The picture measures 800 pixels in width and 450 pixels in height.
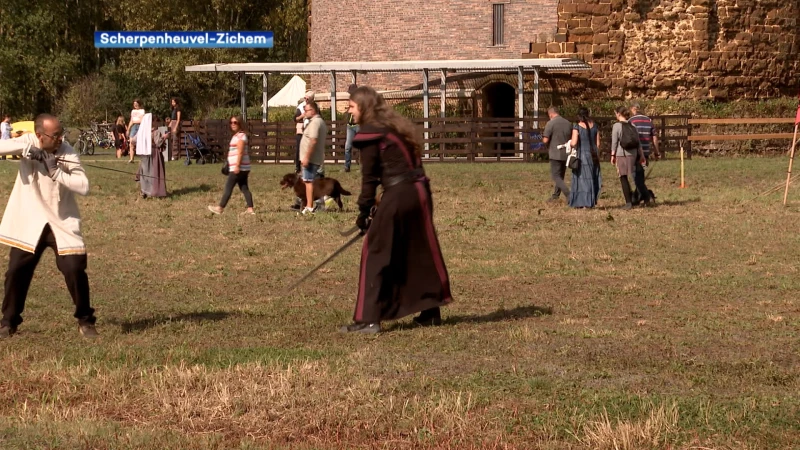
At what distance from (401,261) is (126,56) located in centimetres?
5643

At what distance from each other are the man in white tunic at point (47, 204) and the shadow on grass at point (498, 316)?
7.89ft

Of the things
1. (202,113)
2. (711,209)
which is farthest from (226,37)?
(711,209)

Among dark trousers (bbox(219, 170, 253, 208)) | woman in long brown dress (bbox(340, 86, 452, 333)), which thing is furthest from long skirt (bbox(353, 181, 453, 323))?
dark trousers (bbox(219, 170, 253, 208))

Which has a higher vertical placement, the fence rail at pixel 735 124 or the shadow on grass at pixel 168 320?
the fence rail at pixel 735 124

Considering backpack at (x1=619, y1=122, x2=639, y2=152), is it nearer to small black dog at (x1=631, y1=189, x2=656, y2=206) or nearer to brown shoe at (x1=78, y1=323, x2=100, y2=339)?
small black dog at (x1=631, y1=189, x2=656, y2=206)

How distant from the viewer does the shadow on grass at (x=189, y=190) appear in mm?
24500

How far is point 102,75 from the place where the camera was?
221 feet

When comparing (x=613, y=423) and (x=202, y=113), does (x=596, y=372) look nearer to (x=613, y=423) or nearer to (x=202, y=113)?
(x=613, y=423)

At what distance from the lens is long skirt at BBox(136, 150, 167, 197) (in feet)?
77.7

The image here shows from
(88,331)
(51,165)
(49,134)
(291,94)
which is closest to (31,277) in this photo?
(88,331)

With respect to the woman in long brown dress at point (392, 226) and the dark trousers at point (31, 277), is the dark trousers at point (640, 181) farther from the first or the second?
the dark trousers at point (31, 277)

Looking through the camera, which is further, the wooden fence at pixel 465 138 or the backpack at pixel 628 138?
the wooden fence at pixel 465 138

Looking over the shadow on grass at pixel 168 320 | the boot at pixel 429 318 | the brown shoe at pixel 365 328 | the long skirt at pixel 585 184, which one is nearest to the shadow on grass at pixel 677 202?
the long skirt at pixel 585 184

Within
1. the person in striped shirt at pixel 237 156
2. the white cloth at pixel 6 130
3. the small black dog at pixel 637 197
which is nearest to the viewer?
the person in striped shirt at pixel 237 156
